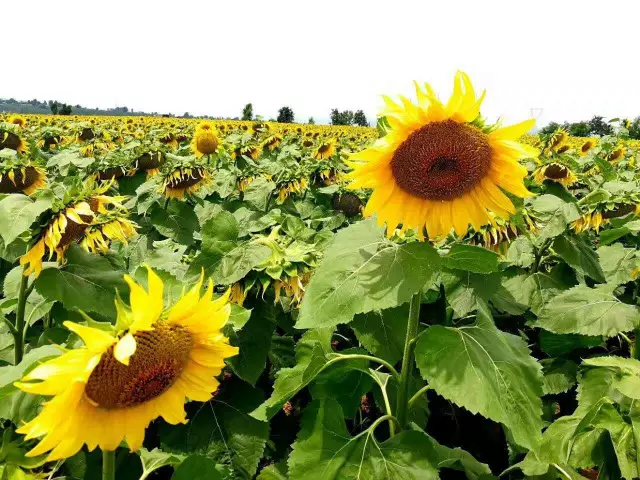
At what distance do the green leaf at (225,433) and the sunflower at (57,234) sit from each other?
31.4 inches

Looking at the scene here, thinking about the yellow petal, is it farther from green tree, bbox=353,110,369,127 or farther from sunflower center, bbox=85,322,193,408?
green tree, bbox=353,110,369,127

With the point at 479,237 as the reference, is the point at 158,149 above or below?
above

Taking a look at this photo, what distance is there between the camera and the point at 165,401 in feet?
4.08

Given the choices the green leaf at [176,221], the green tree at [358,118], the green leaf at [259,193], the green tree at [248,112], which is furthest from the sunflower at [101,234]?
the green tree at [358,118]

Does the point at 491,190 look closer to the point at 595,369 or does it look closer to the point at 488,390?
the point at 488,390

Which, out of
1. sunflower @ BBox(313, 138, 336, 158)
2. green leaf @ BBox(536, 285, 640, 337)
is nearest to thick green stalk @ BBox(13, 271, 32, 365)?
green leaf @ BBox(536, 285, 640, 337)

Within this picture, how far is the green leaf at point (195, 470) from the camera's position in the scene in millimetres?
1401

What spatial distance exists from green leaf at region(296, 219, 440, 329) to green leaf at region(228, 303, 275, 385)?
56 centimetres

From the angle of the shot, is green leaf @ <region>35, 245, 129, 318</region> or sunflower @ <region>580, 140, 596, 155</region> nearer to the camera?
green leaf @ <region>35, 245, 129, 318</region>

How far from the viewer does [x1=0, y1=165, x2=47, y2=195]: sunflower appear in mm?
3740

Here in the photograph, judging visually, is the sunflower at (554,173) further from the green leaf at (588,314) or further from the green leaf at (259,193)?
the green leaf at (259,193)

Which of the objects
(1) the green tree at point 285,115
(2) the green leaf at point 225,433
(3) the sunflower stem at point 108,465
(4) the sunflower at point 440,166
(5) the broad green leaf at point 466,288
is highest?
(1) the green tree at point 285,115

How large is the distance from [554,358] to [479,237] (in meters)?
0.80

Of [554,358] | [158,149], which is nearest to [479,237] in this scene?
[554,358]
